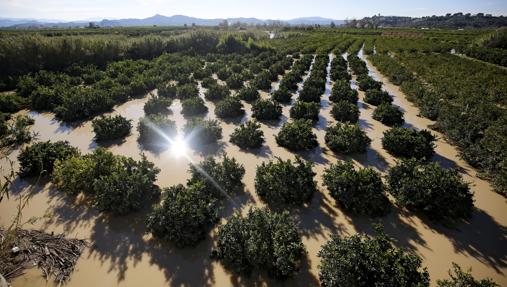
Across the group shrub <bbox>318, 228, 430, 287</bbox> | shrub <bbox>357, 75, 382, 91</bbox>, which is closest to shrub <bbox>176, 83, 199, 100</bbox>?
shrub <bbox>357, 75, 382, 91</bbox>

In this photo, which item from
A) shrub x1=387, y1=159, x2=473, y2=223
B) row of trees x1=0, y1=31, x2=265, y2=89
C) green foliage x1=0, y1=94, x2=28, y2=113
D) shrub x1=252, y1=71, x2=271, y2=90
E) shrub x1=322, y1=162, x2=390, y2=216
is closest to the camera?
shrub x1=387, y1=159, x2=473, y2=223

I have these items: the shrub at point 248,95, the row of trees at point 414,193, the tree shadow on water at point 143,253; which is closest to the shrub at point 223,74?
the shrub at point 248,95

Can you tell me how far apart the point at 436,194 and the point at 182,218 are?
6.46m

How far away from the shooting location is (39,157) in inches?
354

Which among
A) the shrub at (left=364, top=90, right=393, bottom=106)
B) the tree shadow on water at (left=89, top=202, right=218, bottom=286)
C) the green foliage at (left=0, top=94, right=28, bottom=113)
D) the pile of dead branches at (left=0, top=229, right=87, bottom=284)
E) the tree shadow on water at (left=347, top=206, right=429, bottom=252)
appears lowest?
the tree shadow on water at (left=89, top=202, right=218, bottom=286)

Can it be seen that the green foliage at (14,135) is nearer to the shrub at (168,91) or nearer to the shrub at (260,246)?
the shrub at (168,91)

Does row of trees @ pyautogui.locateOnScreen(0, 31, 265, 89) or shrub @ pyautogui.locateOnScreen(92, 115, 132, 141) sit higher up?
row of trees @ pyautogui.locateOnScreen(0, 31, 265, 89)

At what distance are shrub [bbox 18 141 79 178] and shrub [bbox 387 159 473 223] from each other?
10.2 m

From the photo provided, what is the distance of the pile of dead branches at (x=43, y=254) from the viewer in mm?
5809

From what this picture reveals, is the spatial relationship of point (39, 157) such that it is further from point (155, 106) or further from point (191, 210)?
point (155, 106)

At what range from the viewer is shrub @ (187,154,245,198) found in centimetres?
825

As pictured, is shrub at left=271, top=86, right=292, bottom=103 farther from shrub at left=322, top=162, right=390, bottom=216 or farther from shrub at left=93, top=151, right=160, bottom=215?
shrub at left=93, top=151, right=160, bottom=215

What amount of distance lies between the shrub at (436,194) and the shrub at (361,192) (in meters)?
0.63

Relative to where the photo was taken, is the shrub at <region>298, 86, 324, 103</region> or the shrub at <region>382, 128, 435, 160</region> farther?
the shrub at <region>298, 86, 324, 103</region>
